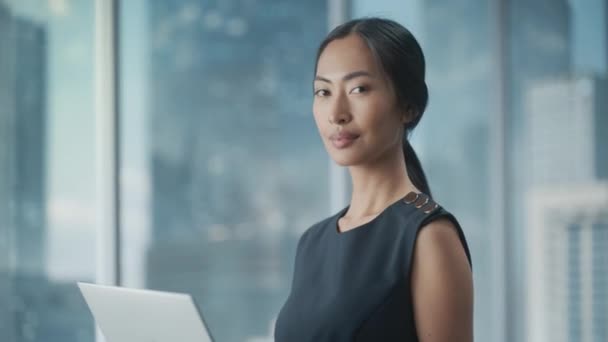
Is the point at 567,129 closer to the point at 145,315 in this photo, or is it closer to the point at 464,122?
the point at 464,122

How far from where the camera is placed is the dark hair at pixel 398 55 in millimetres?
1069

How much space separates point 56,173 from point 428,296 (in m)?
1.79

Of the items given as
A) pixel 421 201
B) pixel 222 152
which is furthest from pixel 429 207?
pixel 222 152

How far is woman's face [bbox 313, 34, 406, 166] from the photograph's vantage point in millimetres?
1063

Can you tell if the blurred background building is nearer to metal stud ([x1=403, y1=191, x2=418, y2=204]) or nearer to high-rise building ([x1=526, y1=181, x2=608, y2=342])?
high-rise building ([x1=526, y1=181, x2=608, y2=342])

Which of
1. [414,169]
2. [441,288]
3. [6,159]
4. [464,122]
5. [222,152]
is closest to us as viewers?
[441,288]

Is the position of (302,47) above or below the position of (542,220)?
above

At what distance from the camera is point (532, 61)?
373 cm

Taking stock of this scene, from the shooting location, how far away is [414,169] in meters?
1.20

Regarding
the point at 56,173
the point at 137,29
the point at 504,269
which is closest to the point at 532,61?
the point at 504,269

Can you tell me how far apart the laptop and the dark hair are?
1.39 feet

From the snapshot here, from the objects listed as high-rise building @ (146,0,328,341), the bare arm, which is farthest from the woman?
high-rise building @ (146,0,328,341)

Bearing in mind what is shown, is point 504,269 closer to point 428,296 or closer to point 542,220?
point 542,220

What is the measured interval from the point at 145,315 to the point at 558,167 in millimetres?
3068
